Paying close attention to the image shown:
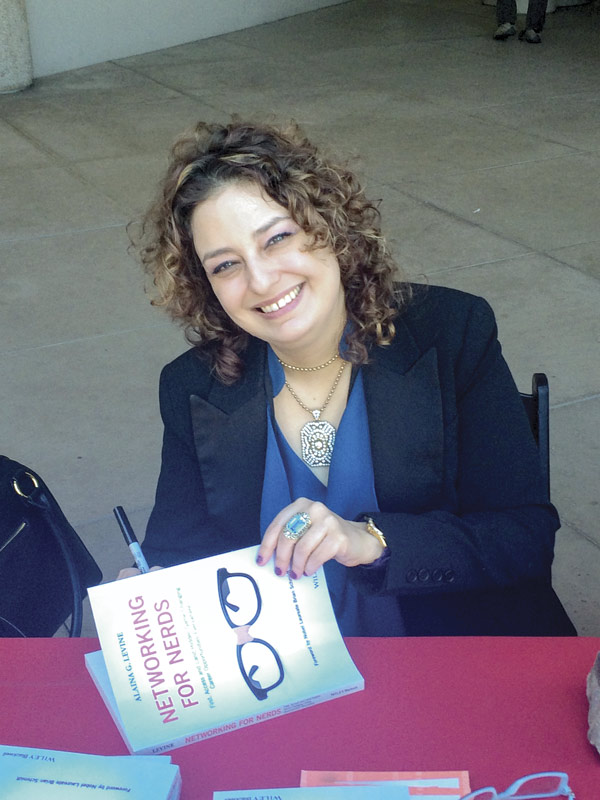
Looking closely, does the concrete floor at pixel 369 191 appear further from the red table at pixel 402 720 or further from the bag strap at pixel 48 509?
the red table at pixel 402 720

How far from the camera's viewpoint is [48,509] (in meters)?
2.04

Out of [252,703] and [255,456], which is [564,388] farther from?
[252,703]

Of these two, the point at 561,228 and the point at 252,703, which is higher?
the point at 252,703

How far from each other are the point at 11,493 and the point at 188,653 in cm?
81

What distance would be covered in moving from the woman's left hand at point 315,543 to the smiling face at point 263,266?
43cm

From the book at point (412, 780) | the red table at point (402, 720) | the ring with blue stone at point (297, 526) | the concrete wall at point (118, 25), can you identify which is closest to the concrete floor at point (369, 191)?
the concrete wall at point (118, 25)

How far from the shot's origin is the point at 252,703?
1338mm

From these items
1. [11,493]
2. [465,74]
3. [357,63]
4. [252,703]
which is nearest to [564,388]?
[11,493]

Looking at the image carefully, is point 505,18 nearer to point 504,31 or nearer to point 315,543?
point 504,31

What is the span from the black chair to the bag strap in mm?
1002

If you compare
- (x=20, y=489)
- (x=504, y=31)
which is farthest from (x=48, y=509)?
(x=504, y=31)

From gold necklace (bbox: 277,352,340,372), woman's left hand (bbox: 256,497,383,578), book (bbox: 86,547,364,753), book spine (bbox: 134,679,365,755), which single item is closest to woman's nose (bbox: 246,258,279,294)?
gold necklace (bbox: 277,352,340,372)

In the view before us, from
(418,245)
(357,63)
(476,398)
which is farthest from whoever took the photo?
(357,63)

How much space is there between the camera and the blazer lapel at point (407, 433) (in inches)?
77.6
